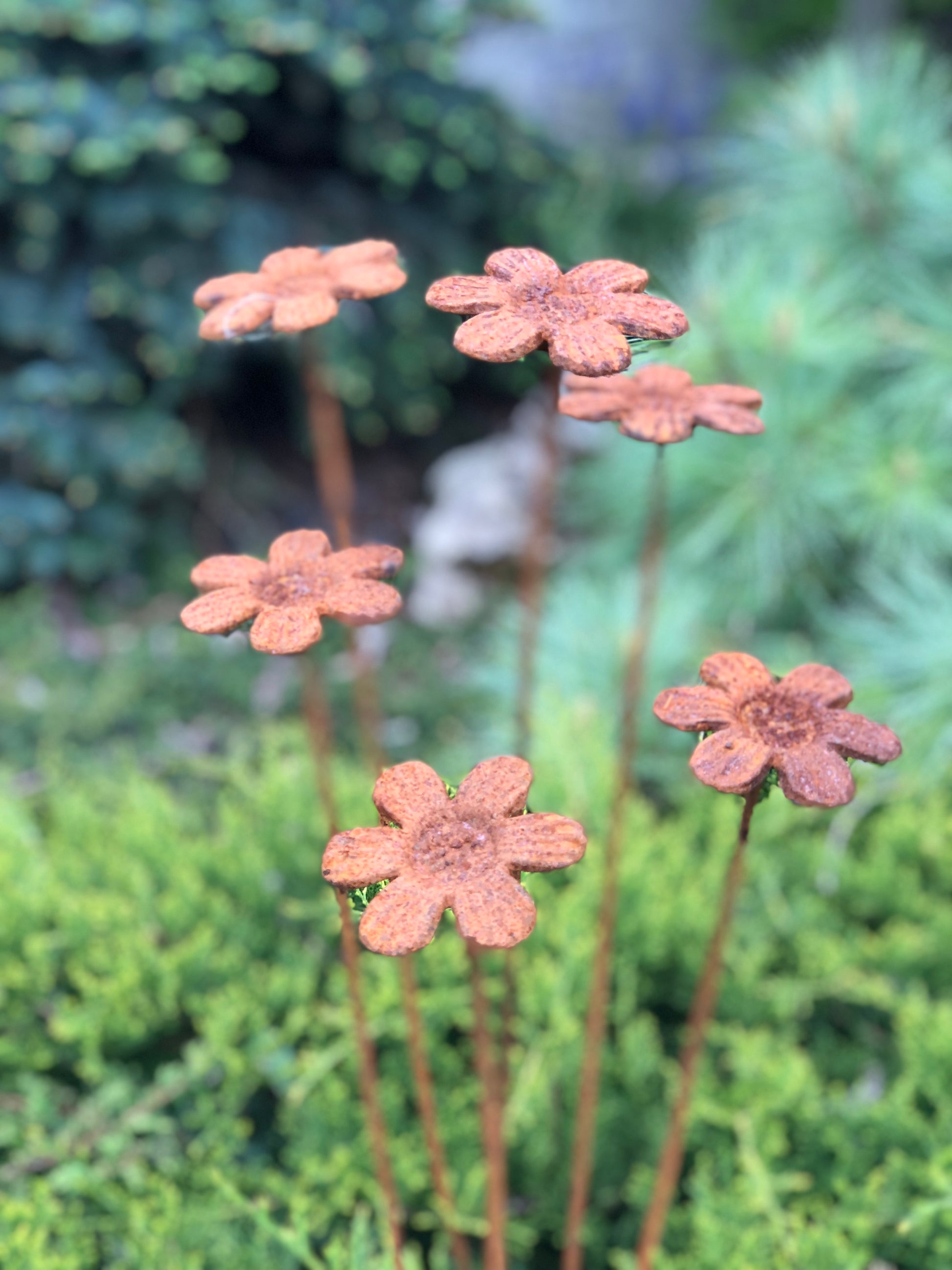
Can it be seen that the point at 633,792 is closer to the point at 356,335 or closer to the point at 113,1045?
the point at 113,1045

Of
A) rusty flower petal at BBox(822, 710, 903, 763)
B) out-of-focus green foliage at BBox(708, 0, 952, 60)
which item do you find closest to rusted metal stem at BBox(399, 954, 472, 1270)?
rusty flower petal at BBox(822, 710, 903, 763)

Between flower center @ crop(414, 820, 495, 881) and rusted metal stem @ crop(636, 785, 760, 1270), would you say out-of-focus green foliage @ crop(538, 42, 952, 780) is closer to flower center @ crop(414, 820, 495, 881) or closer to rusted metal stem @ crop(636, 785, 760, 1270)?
rusted metal stem @ crop(636, 785, 760, 1270)

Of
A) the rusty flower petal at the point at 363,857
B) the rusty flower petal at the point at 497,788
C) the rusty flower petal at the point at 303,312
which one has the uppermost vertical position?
the rusty flower petal at the point at 303,312

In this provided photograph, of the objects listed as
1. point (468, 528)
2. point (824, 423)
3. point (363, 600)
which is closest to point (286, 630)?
point (363, 600)

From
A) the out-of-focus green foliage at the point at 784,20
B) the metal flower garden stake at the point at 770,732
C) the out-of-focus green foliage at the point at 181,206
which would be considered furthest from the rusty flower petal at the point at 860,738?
the out-of-focus green foliage at the point at 784,20

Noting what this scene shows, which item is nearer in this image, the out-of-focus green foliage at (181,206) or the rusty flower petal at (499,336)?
the rusty flower petal at (499,336)

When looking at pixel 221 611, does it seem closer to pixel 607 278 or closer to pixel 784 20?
pixel 607 278

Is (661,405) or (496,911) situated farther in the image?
(661,405)

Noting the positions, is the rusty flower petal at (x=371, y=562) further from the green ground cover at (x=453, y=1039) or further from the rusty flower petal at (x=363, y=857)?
the green ground cover at (x=453, y=1039)
